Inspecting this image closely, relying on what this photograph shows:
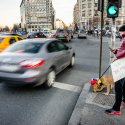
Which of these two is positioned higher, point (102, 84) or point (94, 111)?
point (102, 84)

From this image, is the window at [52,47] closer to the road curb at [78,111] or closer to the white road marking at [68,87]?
the white road marking at [68,87]

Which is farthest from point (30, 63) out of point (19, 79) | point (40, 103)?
point (40, 103)

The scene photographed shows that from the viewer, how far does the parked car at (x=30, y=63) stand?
5492 millimetres

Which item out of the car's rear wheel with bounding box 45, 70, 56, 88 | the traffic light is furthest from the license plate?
the traffic light

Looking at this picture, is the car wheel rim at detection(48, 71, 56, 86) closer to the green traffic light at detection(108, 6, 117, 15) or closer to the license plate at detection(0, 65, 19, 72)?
the license plate at detection(0, 65, 19, 72)

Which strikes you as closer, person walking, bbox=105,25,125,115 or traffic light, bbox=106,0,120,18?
person walking, bbox=105,25,125,115

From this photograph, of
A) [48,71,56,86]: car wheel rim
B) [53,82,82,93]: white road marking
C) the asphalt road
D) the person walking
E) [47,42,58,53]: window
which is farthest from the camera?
[47,42,58,53]: window

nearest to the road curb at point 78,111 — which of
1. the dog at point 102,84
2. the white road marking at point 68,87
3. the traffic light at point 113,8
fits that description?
the dog at point 102,84

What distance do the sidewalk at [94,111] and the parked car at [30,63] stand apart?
4.44 feet

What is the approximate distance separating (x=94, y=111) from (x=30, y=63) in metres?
2.25

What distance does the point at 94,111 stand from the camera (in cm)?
424

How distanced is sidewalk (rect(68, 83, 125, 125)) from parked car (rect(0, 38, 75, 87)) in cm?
135

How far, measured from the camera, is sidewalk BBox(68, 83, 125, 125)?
12.5 ft

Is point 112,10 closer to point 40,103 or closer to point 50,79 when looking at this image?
point 50,79
